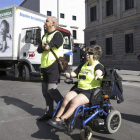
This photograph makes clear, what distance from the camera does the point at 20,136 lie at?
3148 mm

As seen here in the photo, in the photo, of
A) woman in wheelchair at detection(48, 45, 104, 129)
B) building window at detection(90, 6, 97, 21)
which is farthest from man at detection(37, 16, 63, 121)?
building window at detection(90, 6, 97, 21)

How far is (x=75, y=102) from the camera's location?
2852mm

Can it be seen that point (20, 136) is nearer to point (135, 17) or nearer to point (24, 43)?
point (24, 43)

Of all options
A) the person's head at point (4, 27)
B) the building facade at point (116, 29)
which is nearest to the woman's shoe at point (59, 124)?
the person's head at point (4, 27)

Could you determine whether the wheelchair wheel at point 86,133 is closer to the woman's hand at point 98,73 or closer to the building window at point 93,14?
the woman's hand at point 98,73

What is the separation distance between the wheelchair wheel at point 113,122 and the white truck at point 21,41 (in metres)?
6.45

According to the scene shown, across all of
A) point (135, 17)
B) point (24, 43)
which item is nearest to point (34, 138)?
point (24, 43)

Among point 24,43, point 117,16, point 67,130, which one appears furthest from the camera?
point 117,16

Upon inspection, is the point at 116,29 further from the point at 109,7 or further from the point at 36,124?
the point at 36,124

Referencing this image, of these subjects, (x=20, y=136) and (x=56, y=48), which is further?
(x=56, y=48)

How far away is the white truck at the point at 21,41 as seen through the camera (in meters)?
9.44

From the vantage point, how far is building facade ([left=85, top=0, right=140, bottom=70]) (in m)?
21.8

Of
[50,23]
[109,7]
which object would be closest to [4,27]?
[50,23]

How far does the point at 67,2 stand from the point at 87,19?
16.5 metres
